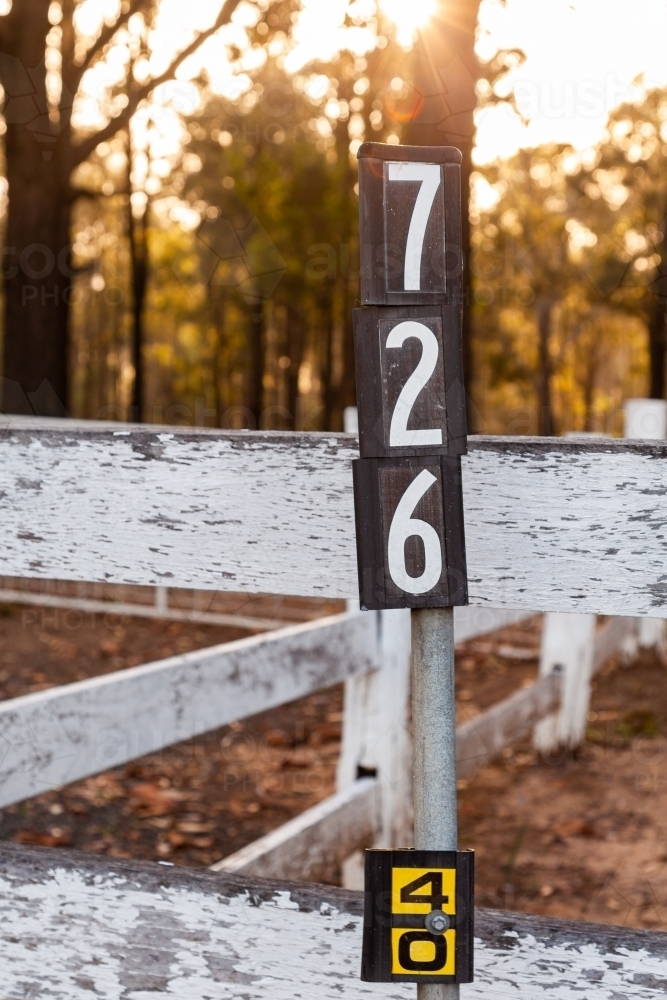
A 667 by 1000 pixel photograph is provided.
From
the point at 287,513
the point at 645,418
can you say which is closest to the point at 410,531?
the point at 287,513

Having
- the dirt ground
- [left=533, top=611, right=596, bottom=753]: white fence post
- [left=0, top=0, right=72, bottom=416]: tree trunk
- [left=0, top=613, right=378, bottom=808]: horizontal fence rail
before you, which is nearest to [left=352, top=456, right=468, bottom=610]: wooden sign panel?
[left=0, top=613, right=378, bottom=808]: horizontal fence rail

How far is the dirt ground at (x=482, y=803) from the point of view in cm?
377

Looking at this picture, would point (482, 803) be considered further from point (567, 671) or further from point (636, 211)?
point (636, 211)

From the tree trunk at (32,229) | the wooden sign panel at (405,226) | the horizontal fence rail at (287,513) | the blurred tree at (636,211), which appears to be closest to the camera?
the wooden sign panel at (405,226)

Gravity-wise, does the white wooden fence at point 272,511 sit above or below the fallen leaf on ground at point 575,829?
above

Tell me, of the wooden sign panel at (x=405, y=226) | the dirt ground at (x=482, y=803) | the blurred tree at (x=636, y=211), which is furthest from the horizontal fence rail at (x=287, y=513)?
the blurred tree at (x=636, y=211)

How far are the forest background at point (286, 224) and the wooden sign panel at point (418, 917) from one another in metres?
2.56

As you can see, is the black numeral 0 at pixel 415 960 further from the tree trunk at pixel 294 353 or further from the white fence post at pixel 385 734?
the tree trunk at pixel 294 353

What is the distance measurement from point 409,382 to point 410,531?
17 cm

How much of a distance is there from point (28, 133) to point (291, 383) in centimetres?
2026

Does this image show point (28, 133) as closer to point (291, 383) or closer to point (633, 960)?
point (633, 960)

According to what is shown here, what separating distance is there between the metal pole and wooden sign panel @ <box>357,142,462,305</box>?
1.21 ft

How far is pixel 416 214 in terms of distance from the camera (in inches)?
45.9

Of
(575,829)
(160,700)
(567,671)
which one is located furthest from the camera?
(567,671)
